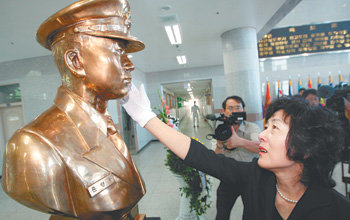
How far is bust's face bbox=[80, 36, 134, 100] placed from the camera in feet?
2.49

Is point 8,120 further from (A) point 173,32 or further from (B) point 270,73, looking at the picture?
(B) point 270,73

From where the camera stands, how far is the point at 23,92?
1.79 metres

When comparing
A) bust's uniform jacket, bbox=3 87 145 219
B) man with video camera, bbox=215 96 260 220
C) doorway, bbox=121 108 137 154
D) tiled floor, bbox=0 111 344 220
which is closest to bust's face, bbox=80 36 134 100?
bust's uniform jacket, bbox=3 87 145 219

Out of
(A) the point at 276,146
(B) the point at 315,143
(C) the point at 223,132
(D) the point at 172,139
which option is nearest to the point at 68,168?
(D) the point at 172,139

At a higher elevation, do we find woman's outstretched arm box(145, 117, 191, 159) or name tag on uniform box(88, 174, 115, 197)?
woman's outstretched arm box(145, 117, 191, 159)

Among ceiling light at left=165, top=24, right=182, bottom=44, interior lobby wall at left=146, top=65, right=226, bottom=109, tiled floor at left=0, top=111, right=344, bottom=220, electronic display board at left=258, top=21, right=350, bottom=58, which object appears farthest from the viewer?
interior lobby wall at left=146, top=65, right=226, bottom=109

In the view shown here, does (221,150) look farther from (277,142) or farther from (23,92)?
(23,92)

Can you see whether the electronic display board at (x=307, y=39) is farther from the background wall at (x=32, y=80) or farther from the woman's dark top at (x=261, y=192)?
the woman's dark top at (x=261, y=192)

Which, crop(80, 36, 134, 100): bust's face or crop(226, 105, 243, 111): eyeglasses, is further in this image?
crop(226, 105, 243, 111): eyeglasses

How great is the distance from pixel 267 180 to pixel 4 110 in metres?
2.09

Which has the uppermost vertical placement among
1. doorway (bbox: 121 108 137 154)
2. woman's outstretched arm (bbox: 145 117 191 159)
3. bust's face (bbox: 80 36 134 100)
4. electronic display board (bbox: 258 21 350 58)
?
electronic display board (bbox: 258 21 350 58)

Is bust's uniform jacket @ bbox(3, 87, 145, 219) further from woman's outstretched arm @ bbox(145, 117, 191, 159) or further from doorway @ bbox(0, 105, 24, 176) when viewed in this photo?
doorway @ bbox(0, 105, 24, 176)

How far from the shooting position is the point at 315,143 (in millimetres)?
798

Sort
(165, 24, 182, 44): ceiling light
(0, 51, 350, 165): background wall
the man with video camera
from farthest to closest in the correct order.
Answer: (0, 51, 350, 165): background wall, (165, 24, 182, 44): ceiling light, the man with video camera
